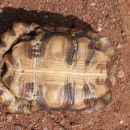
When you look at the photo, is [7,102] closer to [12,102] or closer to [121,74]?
[12,102]

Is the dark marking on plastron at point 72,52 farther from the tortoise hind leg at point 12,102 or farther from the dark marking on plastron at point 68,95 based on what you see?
the tortoise hind leg at point 12,102

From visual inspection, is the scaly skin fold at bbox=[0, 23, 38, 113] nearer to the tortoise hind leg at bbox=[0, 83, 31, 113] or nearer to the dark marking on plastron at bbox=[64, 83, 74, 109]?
the tortoise hind leg at bbox=[0, 83, 31, 113]

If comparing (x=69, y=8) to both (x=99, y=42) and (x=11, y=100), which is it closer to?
(x=99, y=42)

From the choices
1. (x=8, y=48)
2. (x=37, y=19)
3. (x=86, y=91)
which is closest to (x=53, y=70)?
(x=86, y=91)

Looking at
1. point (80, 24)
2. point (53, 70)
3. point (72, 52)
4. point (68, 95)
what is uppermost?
point (80, 24)

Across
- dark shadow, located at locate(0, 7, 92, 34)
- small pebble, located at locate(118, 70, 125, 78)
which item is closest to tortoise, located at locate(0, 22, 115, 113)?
dark shadow, located at locate(0, 7, 92, 34)

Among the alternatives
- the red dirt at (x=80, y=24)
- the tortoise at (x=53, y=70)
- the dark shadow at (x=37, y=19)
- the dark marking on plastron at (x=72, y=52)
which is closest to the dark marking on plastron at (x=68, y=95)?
the tortoise at (x=53, y=70)

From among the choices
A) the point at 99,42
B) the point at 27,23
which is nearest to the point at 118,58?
the point at 99,42
